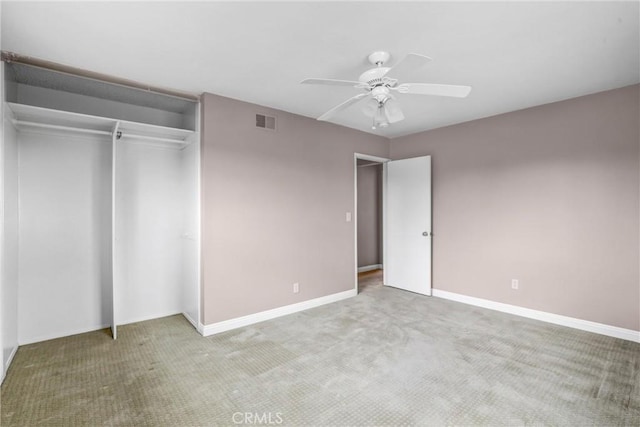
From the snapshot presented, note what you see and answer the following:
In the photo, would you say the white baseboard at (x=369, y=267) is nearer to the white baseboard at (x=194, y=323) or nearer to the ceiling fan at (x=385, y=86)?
the white baseboard at (x=194, y=323)

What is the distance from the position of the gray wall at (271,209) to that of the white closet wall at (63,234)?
3.84 ft

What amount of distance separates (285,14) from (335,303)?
343 centimetres

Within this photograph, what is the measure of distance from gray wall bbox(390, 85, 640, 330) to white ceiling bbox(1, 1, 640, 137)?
52cm

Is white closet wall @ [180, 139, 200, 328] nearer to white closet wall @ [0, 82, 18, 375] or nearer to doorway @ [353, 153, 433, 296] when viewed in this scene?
white closet wall @ [0, 82, 18, 375]

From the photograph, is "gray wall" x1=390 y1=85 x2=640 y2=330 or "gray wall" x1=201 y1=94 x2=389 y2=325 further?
"gray wall" x1=201 y1=94 x2=389 y2=325

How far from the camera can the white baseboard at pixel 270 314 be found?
3.26 m

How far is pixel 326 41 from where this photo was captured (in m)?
2.23

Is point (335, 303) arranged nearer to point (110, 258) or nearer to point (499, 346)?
point (499, 346)

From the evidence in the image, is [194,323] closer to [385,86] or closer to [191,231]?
[191,231]

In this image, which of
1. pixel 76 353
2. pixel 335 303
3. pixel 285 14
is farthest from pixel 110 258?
pixel 285 14

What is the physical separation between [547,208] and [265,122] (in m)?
3.38

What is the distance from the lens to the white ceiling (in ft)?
6.21

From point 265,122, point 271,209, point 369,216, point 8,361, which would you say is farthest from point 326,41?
point 369,216

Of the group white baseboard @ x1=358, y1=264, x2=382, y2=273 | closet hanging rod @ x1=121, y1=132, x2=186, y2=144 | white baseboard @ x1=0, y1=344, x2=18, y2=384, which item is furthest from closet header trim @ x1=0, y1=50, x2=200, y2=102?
white baseboard @ x1=358, y1=264, x2=382, y2=273
